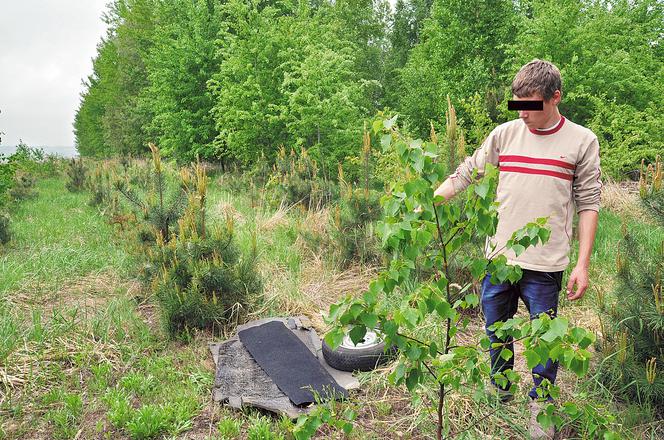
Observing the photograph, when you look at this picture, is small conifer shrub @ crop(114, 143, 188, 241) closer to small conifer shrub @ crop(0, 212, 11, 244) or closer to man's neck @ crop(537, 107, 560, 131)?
small conifer shrub @ crop(0, 212, 11, 244)

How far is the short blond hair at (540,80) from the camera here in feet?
7.17

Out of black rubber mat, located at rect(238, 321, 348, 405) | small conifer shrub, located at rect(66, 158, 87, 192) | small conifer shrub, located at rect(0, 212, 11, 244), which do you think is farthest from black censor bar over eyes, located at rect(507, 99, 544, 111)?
small conifer shrub, located at rect(66, 158, 87, 192)

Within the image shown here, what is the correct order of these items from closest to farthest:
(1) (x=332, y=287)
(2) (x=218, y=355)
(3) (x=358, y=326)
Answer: (3) (x=358, y=326), (2) (x=218, y=355), (1) (x=332, y=287)

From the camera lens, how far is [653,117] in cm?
998

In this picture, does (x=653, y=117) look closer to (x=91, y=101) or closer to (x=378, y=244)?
(x=378, y=244)

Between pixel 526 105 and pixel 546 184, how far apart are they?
16.0 inches

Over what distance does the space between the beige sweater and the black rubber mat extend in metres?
1.44

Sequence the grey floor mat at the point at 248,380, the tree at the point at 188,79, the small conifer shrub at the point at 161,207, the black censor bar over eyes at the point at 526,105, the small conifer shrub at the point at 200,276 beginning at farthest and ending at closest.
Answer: the tree at the point at 188,79
the small conifer shrub at the point at 161,207
the small conifer shrub at the point at 200,276
the grey floor mat at the point at 248,380
the black censor bar over eyes at the point at 526,105

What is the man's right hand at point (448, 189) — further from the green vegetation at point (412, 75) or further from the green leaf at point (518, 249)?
the green vegetation at point (412, 75)

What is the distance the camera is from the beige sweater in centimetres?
233

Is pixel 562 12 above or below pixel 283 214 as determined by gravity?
above

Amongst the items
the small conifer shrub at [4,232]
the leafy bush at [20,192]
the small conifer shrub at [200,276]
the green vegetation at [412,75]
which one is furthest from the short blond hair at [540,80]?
the leafy bush at [20,192]

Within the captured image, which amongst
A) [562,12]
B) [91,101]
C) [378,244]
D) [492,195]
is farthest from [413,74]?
[91,101]

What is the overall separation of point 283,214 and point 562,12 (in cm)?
789
